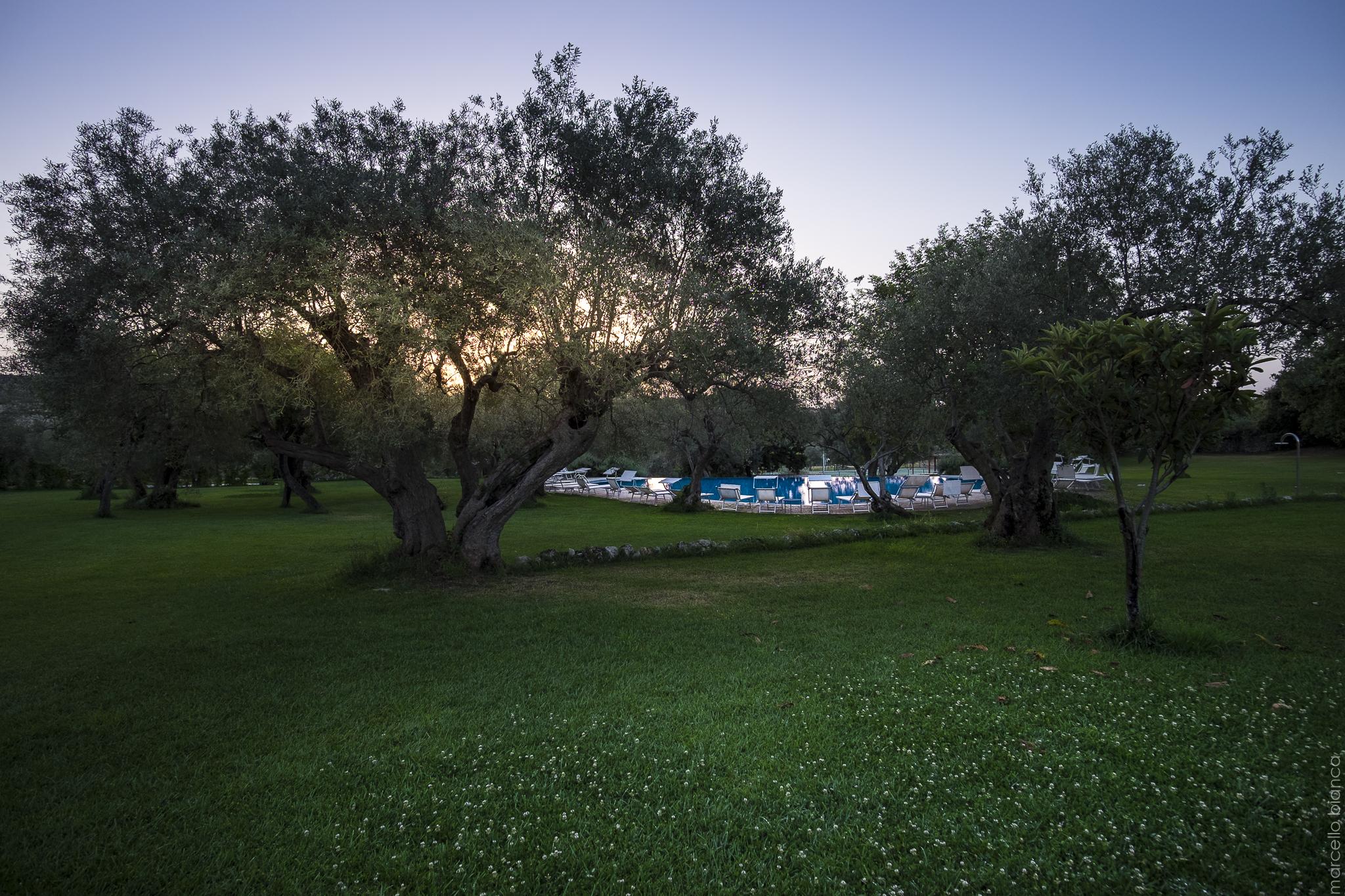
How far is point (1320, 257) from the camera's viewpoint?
9836mm

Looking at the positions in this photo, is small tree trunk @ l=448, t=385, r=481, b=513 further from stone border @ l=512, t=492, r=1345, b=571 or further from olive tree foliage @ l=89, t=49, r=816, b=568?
stone border @ l=512, t=492, r=1345, b=571

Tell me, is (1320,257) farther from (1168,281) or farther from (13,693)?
(13,693)

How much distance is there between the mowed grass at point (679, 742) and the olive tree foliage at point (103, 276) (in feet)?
10.5

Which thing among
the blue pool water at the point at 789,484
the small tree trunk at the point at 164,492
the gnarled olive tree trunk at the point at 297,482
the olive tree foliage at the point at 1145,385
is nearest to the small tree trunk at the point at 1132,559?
the olive tree foliage at the point at 1145,385

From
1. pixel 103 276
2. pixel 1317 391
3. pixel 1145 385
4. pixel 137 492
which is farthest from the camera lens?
pixel 1317 391

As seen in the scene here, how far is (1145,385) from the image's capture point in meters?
6.34

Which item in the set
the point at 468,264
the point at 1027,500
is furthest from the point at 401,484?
the point at 1027,500

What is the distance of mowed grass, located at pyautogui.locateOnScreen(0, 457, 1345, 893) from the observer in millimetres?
3037

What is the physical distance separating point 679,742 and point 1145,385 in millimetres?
5488

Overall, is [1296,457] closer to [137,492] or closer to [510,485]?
[510,485]

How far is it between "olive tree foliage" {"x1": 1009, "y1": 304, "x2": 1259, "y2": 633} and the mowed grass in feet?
5.35

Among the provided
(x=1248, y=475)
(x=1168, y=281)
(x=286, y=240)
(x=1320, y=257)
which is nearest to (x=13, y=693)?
(x=286, y=240)

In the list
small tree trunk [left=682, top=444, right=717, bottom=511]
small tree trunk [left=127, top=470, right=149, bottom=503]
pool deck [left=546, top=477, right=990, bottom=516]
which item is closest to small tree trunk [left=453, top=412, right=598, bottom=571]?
small tree trunk [left=682, top=444, right=717, bottom=511]

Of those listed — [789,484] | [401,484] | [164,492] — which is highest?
[401,484]
